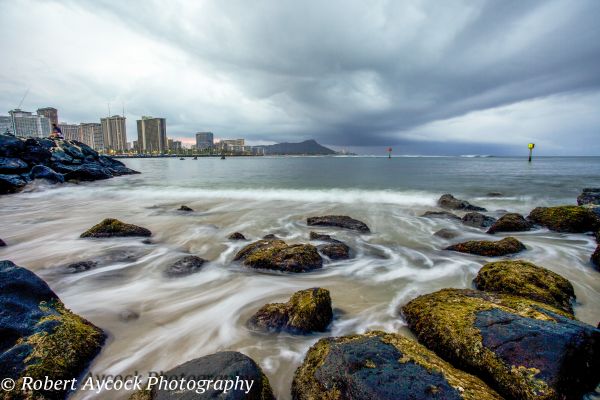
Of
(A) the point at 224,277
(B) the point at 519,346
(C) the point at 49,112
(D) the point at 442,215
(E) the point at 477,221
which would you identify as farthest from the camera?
(C) the point at 49,112

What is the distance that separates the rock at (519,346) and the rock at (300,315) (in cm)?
135

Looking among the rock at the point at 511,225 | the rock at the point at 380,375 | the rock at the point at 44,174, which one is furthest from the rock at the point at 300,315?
the rock at the point at 44,174

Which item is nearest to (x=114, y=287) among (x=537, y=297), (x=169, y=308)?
(x=169, y=308)

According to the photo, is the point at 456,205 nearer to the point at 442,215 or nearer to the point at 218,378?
the point at 442,215

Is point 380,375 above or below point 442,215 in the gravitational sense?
above

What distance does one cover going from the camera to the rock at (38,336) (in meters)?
2.57

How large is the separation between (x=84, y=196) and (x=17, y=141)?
518 inches

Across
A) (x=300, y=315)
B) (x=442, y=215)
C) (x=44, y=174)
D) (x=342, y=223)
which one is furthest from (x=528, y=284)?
(x=44, y=174)

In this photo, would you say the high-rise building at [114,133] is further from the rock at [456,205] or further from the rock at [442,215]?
the rock at [442,215]

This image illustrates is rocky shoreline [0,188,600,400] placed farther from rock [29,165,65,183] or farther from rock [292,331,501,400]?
rock [29,165,65,183]

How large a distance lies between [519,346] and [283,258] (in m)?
4.27

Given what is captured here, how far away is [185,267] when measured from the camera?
6211 millimetres

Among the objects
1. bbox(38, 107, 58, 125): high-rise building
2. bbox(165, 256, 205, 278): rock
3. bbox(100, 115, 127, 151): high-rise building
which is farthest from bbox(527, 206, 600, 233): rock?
bbox(100, 115, 127, 151): high-rise building

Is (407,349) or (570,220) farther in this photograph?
(570,220)
